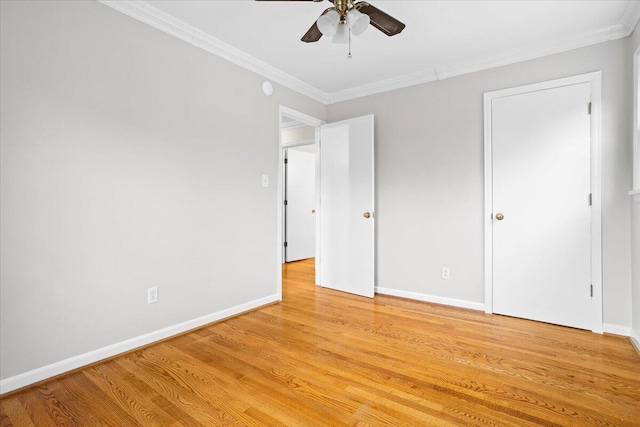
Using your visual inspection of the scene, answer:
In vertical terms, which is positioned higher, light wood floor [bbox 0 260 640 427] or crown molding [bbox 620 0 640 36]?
crown molding [bbox 620 0 640 36]

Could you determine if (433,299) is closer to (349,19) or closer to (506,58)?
(506,58)

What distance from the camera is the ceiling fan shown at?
189 centimetres

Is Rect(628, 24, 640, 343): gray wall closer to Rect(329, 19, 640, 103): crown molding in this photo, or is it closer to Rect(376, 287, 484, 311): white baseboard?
Rect(329, 19, 640, 103): crown molding

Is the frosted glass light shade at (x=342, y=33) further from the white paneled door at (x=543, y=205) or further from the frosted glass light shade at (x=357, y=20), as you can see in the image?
the white paneled door at (x=543, y=205)

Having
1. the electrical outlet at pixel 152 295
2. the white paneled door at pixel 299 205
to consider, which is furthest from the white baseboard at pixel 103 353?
the white paneled door at pixel 299 205

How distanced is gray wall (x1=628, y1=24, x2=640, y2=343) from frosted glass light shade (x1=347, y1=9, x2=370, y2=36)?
201 cm

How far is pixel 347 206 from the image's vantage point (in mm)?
3846

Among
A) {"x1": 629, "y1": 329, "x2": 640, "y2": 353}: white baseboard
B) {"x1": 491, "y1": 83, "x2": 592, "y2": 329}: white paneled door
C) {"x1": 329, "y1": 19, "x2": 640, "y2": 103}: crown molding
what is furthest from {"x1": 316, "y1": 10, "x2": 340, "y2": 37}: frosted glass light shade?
{"x1": 629, "y1": 329, "x2": 640, "y2": 353}: white baseboard

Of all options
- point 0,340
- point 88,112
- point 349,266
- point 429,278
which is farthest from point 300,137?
point 0,340

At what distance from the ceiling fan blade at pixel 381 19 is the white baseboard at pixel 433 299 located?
8.28 feet

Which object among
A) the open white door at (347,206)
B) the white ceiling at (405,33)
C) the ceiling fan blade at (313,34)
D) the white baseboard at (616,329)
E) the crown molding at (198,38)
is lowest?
the white baseboard at (616,329)

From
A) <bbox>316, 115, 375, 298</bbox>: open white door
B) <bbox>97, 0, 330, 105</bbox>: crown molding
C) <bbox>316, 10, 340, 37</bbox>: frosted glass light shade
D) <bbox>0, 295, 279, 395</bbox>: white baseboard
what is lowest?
<bbox>0, 295, 279, 395</bbox>: white baseboard

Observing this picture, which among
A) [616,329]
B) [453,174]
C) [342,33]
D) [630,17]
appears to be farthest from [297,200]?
[630,17]

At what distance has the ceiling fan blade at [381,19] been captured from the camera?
6.29ft
